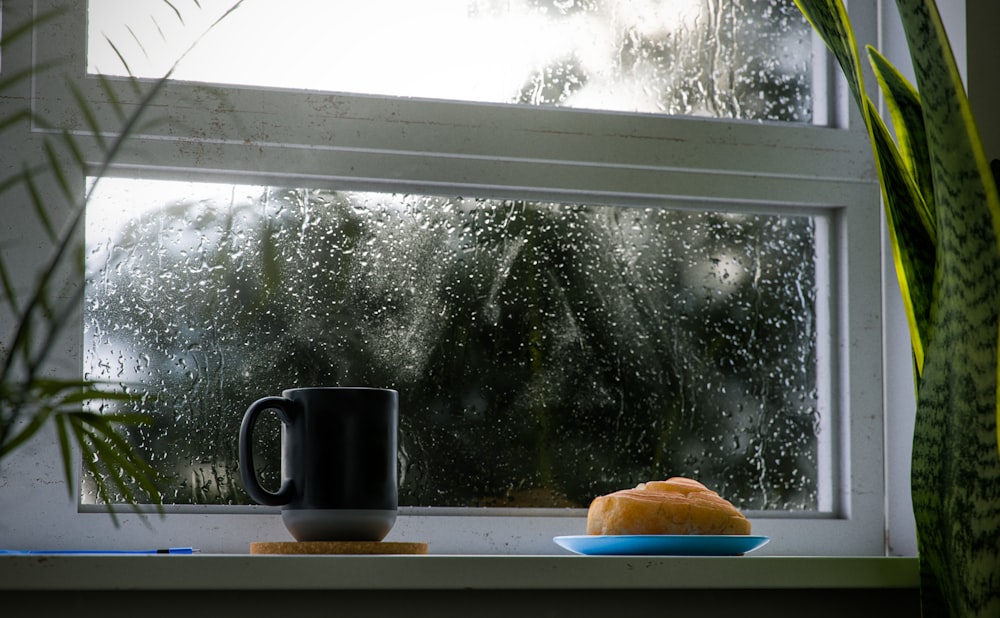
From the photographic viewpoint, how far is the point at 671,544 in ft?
3.34

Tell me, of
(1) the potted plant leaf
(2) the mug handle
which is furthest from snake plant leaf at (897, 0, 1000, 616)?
(2) the mug handle

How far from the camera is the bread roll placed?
103cm

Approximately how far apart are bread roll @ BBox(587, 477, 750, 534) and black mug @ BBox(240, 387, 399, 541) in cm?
22

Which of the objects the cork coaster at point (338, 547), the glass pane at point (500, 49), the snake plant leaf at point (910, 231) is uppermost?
the glass pane at point (500, 49)

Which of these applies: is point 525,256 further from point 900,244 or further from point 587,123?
point 900,244

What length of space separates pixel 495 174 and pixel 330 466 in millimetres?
419

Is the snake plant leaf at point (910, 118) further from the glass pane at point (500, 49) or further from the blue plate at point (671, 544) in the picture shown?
the blue plate at point (671, 544)

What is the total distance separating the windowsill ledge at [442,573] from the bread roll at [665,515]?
4 centimetres

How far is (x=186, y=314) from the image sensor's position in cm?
118

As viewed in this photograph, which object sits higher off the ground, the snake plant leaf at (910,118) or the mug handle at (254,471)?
the snake plant leaf at (910,118)

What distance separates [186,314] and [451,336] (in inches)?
11.8

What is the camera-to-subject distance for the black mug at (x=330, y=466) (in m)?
1.00

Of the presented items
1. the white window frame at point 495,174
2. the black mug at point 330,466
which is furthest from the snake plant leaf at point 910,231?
the black mug at point 330,466

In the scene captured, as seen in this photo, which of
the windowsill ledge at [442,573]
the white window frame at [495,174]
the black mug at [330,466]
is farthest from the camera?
the white window frame at [495,174]
